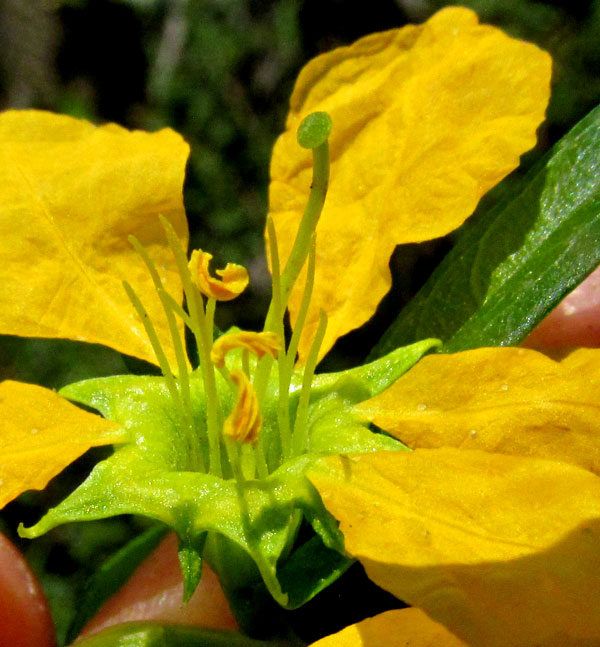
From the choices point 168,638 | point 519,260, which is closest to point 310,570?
point 168,638

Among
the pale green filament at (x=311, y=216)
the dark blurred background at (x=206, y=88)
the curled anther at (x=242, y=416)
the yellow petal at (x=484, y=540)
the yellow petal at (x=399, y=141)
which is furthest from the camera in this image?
the dark blurred background at (x=206, y=88)

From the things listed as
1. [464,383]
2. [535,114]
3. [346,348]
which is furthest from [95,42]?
[464,383]

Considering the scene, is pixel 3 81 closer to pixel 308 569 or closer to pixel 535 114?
pixel 535 114

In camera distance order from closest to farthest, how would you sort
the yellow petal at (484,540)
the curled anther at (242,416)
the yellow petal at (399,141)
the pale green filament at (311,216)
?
the yellow petal at (484,540), the curled anther at (242,416), the pale green filament at (311,216), the yellow petal at (399,141)

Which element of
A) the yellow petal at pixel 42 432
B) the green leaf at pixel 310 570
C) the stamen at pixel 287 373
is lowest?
the yellow petal at pixel 42 432

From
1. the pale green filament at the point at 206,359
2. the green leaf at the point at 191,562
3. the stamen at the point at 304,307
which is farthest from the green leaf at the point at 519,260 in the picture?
the green leaf at the point at 191,562

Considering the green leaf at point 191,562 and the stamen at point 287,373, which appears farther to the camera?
the stamen at point 287,373

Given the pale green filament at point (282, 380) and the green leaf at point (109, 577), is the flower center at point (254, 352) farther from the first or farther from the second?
the green leaf at point (109, 577)

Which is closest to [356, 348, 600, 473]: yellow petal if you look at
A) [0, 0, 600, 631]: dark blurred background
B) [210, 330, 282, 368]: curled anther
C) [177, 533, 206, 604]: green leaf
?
[210, 330, 282, 368]: curled anther
